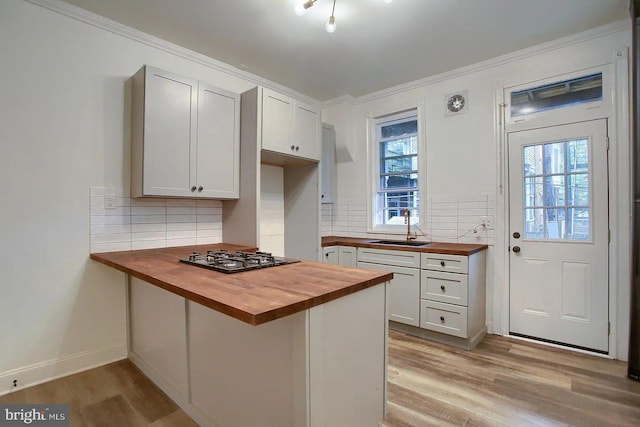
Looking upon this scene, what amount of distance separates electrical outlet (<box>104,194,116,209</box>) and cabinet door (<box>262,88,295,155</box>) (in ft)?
4.20

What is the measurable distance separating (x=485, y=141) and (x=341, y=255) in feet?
6.26

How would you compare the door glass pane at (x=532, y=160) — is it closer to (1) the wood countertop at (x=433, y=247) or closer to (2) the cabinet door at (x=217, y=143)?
(1) the wood countertop at (x=433, y=247)

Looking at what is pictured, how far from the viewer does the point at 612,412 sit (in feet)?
5.91

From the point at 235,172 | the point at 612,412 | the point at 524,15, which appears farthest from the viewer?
the point at 235,172

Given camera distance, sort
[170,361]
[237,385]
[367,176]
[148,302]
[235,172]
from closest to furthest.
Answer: [237,385] → [170,361] → [148,302] → [235,172] → [367,176]

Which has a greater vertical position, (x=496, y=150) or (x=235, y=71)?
(x=235, y=71)

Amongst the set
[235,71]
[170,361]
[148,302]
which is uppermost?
[235,71]

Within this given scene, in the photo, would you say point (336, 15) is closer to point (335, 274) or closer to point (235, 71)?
point (235, 71)

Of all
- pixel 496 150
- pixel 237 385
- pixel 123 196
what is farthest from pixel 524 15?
pixel 123 196

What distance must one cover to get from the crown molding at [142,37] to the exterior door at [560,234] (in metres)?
2.79

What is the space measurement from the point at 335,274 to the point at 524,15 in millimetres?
2510

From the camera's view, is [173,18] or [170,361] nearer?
[170,361]

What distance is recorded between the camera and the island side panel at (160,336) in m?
1.83

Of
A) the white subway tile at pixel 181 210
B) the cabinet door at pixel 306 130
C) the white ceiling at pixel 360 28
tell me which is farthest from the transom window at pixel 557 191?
the white subway tile at pixel 181 210
